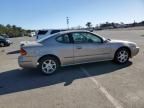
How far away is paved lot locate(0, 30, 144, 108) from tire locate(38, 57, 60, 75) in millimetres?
236

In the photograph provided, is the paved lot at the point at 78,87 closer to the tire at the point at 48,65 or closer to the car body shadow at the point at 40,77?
the car body shadow at the point at 40,77

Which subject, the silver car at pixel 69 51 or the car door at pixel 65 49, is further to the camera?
the car door at pixel 65 49

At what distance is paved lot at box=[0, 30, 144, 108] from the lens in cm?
498

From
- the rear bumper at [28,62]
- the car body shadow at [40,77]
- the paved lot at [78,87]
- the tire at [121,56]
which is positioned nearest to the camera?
the paved lot at [78,87]

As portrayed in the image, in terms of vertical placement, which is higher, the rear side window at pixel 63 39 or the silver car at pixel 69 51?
the rear side window at pixel 63 39

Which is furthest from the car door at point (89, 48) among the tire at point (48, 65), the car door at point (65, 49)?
the tire at point (48, 65)

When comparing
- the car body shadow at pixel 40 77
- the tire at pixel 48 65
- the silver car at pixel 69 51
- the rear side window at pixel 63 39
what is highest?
the rear side window at pixel 63 39

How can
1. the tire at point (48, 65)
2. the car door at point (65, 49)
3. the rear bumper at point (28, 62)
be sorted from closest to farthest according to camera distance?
the rear bumper at point (28, 62) → the tire at point (48, 65) → the car door at point (65, 49)

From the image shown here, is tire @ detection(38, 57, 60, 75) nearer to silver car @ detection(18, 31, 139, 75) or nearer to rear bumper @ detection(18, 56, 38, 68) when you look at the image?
silver car @ detection(18, 31, 139, 75)

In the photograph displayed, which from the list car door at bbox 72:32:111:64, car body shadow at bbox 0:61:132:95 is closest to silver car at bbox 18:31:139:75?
car door at bbox 72:32:111:64

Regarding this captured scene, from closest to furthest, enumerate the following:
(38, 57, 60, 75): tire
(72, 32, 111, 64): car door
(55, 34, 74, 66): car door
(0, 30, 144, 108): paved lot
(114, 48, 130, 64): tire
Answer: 1. (0, 30, 144, 108): paved lot
2. (38, 57, 60, 75): tire
3. (55, 34, 74, 66): car door
4. (72, 32, 111, 64): car door
5. (114, 48, 130, 64): tire

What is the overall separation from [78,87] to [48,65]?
2147mm

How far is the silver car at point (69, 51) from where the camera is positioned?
777cm

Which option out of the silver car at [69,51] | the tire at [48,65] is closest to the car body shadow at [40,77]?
the tire at [48,65]
